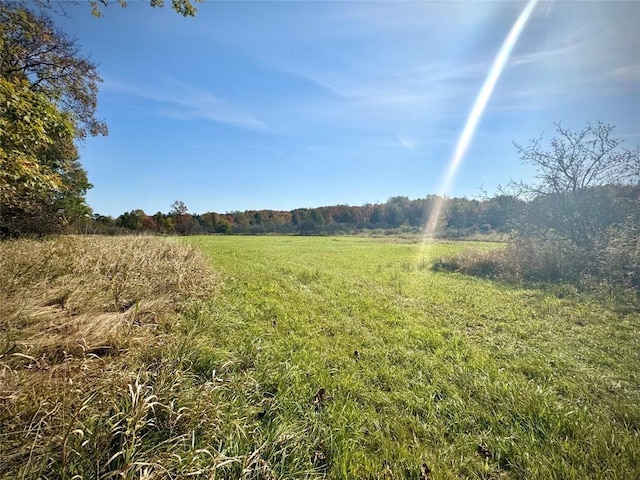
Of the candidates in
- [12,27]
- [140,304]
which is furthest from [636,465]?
[12,27]

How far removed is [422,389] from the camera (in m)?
3.44

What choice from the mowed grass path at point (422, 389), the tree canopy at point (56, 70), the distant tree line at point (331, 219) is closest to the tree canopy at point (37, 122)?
the tree canopy at point (56, 70)

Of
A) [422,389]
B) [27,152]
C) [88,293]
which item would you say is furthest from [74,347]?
[27,152]

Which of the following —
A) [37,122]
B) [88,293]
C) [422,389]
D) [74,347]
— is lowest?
[422,389]

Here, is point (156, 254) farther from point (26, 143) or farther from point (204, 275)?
point (26, 143)

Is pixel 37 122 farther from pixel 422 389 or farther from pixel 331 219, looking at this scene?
pixel 331 219

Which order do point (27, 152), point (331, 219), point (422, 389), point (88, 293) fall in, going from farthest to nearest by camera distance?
point (331, 219), point (27, 152), point (88, 293), point (422, 389)

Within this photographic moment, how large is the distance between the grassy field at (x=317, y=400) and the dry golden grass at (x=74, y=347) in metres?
0.02

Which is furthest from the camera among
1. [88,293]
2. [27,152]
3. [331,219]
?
[331,219]

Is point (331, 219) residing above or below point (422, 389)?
above

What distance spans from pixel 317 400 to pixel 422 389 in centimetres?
130

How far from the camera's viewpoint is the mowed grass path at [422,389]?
7.54 feet

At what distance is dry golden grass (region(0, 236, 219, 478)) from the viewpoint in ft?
6.07

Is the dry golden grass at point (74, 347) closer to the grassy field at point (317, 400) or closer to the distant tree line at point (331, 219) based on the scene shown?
the grassy field at point (317, 400)
